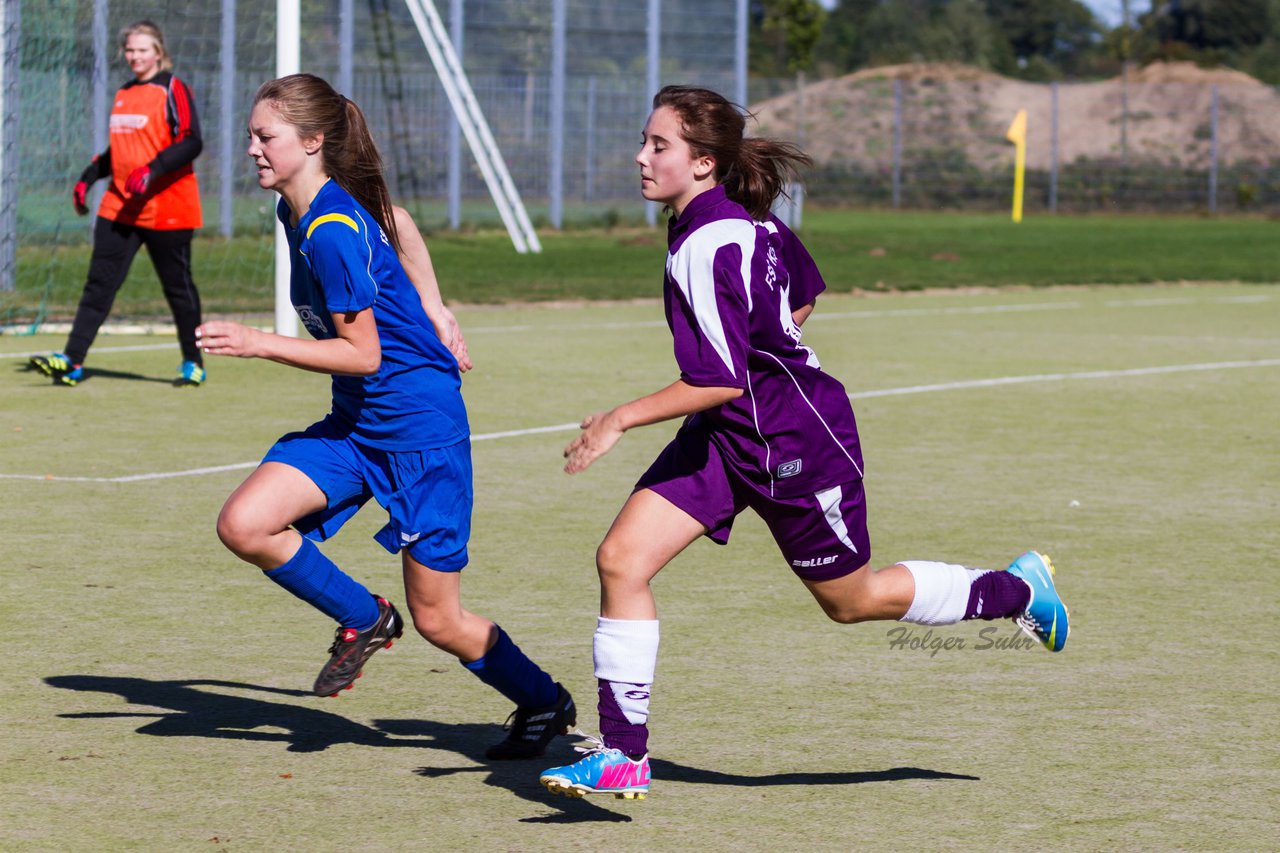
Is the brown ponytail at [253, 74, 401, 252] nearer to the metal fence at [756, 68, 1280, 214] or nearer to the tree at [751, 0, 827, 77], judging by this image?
the metal fence at [756, 68, 1280, 214]

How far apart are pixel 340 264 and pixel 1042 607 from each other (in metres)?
2.15

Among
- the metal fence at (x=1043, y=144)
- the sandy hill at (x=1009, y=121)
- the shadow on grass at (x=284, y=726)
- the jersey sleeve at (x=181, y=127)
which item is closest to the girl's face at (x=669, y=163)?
the shadow on grass at (x=284, y=726)

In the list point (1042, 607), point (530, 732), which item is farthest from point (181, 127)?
point (1042, 607)

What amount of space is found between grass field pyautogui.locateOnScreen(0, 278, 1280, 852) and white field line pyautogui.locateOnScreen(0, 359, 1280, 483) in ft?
0.28

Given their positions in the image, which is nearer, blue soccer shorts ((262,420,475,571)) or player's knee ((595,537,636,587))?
player's knee ((595,537,636,587))

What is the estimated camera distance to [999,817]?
15.8 ft

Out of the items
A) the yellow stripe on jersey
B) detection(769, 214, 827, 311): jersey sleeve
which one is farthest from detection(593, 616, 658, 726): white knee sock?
the yellow stripe on jersey

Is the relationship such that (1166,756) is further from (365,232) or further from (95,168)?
(95,168)

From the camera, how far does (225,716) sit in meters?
5.67

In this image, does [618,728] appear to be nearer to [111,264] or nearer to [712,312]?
[712,312]

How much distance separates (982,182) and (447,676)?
48.0 metres

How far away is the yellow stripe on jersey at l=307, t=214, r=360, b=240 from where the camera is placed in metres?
5.05

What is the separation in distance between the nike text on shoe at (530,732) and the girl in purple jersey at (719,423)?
43cm

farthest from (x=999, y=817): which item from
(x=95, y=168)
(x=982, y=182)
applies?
(x=982, y=182)
